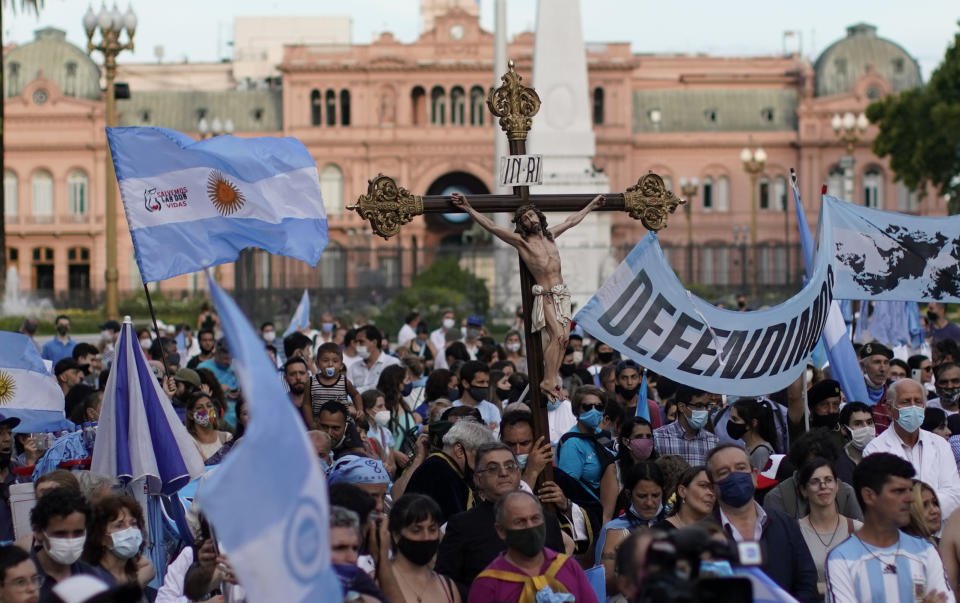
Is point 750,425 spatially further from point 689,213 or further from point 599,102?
point 599,102

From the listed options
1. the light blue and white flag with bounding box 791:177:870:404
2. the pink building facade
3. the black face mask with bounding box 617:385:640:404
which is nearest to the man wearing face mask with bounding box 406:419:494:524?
the black face mask with bounding box 617:385:640:404

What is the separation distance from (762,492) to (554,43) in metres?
23.1

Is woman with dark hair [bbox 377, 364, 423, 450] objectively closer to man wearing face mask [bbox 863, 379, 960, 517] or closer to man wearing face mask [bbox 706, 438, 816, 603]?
man wearing face mask [bbox 863, 379, 960, 517]

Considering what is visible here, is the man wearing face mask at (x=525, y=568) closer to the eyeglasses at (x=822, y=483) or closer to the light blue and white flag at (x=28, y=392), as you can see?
the eyeglasses at (x=822, y=483)

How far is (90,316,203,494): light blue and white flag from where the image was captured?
779cm

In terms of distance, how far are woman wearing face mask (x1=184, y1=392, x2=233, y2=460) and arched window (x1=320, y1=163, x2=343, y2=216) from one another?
62.6 m

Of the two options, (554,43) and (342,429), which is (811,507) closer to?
(342,429)

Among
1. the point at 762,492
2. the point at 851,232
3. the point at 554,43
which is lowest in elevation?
the point at 762,492

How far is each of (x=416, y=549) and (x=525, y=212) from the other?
2.24 m

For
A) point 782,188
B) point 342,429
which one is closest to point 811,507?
point 342,429

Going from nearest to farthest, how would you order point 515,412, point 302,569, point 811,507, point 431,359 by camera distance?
point 302,569, point 811,507, point 515,412, point 431,359

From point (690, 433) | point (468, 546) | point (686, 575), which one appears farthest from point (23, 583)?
point (690, 433)

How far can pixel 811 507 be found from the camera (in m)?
6.65

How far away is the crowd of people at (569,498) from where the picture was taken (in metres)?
5.49
